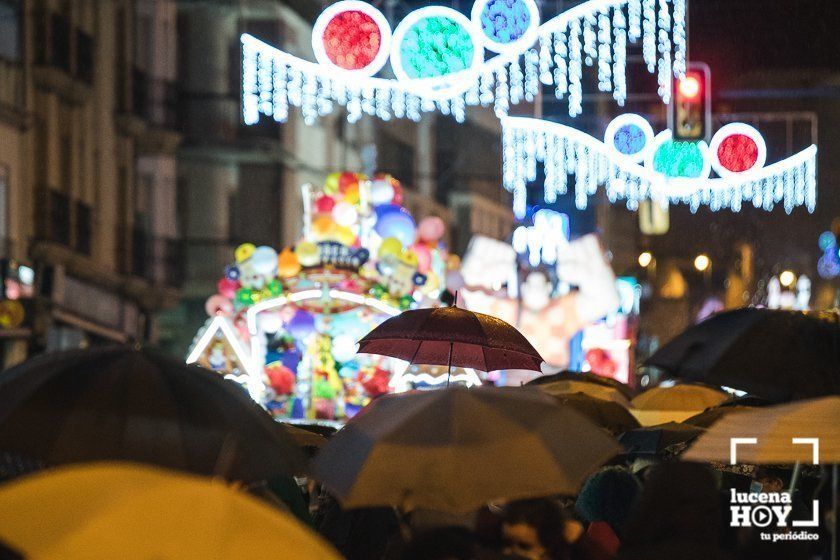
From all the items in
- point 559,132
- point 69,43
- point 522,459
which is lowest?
point 522,459

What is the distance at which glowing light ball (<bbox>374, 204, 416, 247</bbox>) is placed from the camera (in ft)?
91.8

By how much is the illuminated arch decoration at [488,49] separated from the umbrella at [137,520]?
14.0 m

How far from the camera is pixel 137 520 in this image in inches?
161

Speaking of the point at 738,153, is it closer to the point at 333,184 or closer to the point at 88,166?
the point at 333,184

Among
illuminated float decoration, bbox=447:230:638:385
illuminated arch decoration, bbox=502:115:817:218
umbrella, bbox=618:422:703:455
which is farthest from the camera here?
illuminated float decoration, bbox=447:230:638:385

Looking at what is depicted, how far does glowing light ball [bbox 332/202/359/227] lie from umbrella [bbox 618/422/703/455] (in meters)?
16.6

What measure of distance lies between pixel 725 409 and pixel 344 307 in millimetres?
16166

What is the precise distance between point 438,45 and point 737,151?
6.82 m

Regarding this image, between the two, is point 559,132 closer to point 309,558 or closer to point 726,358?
point 726,358

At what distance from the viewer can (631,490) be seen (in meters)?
8.12

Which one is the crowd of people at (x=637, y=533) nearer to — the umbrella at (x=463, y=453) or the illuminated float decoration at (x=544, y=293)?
the umbrella at (x=463, y=453)

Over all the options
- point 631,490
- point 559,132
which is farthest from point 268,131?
point 631,490

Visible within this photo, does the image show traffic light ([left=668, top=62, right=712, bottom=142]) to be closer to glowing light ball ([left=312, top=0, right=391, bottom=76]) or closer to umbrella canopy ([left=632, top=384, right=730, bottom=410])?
glowing light ball ([left=312, top=0, right=391, bottom=76])

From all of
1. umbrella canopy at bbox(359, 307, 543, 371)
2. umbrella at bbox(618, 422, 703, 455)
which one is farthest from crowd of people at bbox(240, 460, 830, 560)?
umbrella at bbox(618, 422, 703, 455)
